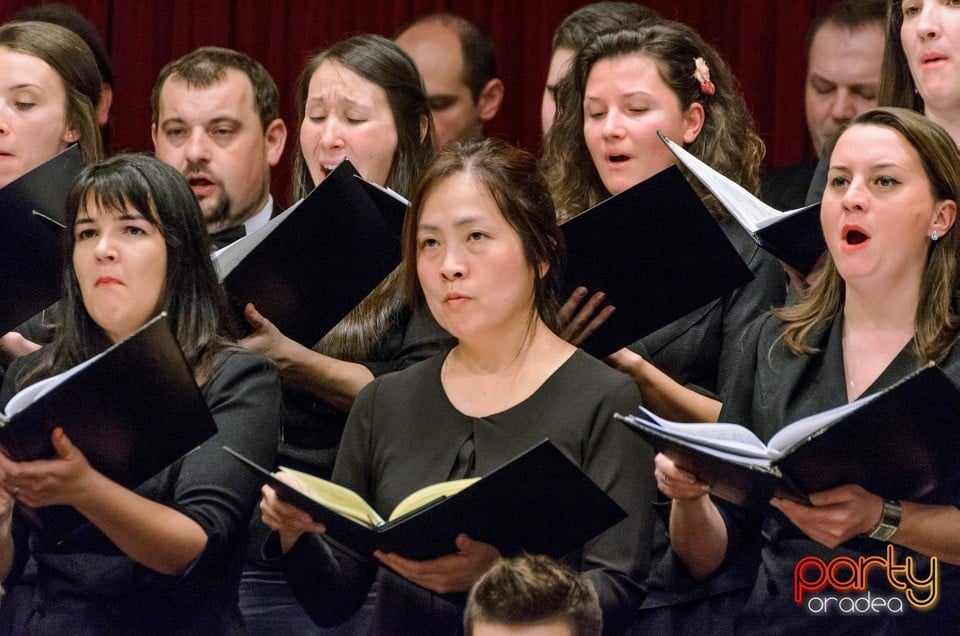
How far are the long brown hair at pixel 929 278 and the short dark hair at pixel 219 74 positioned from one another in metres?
1.65

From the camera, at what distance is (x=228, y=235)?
142 inches

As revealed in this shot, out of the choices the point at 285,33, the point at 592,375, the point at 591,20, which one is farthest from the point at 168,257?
the point at 285,33

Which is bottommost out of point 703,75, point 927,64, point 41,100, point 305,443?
point 305,443

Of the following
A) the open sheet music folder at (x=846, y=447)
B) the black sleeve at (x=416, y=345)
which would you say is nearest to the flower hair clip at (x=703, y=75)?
the black sleeve at (x=416, y=345)

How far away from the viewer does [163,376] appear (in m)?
2.30

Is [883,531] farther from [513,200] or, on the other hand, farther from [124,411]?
[124,411]

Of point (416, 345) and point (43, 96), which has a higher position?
point (43, 96)

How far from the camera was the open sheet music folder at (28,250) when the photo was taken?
9.74ft

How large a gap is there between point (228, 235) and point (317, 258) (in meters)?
0.85

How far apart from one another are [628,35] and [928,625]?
1388 mm

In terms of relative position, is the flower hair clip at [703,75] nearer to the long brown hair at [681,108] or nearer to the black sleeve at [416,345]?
the long brown hair at [681,108]

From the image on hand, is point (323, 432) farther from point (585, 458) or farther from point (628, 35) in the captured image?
point (628, 35)

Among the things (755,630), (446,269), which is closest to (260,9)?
(446,269)

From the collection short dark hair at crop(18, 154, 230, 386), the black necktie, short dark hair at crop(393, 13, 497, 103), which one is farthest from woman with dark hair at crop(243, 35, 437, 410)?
short dark hair at crop(393, 13, 497, 103)
